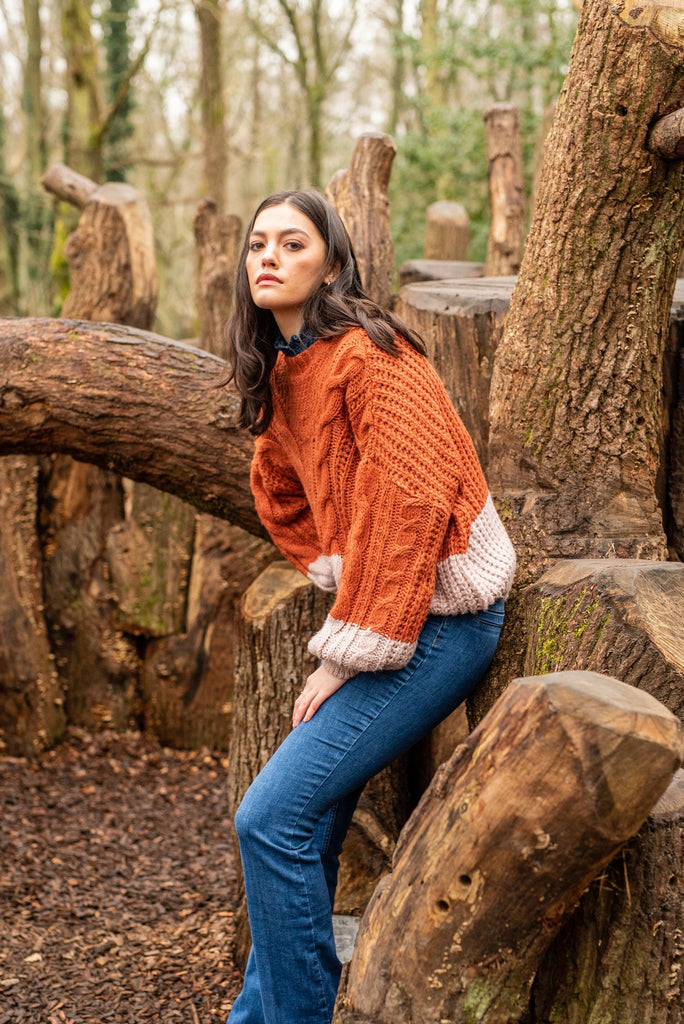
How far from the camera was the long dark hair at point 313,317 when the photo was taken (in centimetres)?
231

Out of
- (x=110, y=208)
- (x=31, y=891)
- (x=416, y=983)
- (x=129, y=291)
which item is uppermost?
(x=110, y=208)

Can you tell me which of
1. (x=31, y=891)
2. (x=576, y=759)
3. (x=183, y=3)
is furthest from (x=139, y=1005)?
(x=183, y=3)

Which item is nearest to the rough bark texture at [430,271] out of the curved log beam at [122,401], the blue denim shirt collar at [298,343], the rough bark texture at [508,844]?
the curved log beam at [122,401]

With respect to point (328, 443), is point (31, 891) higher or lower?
lower

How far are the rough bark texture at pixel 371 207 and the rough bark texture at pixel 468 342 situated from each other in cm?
59

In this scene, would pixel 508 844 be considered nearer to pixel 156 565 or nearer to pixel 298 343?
pixel 298 343

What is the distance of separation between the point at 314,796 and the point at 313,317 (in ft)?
3.58

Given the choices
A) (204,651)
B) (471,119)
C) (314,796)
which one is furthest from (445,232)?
(314,796)

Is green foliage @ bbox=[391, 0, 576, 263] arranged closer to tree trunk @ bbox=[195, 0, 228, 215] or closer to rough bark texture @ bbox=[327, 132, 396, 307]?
tree trunk @ bbox=[195, 0, 228, 215]

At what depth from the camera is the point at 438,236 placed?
7.78 meters

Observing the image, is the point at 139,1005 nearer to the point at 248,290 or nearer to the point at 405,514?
the point at 405,514

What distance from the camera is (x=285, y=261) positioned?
2395mm

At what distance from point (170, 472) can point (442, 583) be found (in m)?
1.46

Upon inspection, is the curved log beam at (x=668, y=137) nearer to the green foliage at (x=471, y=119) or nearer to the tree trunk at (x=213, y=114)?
the green foliage at (x=471, y=119)
